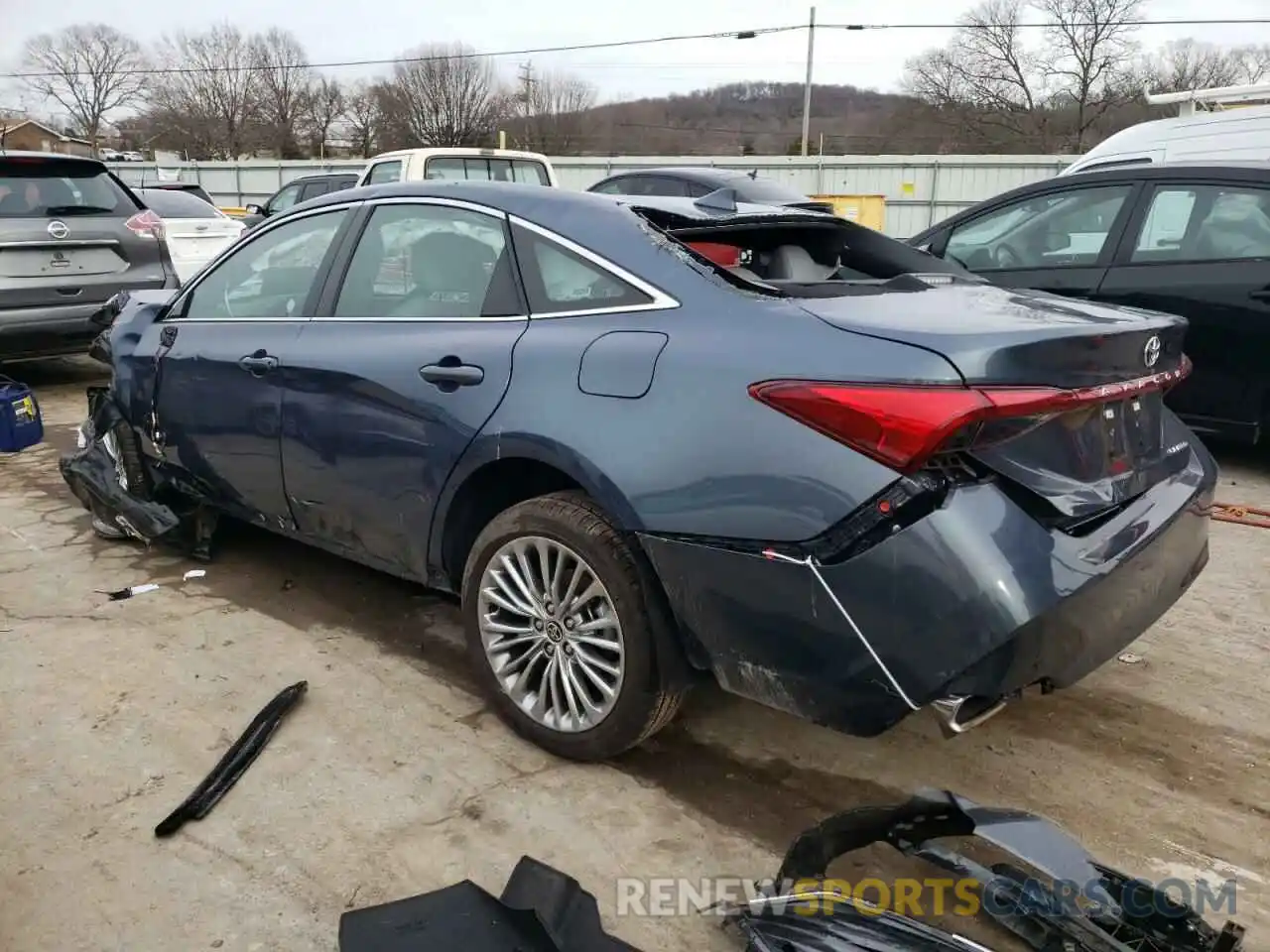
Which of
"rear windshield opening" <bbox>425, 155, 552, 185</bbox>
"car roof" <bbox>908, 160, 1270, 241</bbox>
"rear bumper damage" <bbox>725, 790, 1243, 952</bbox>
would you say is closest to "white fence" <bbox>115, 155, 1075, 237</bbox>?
"rear windshield opening" <bbox>425, 155, 552, 185</bbox>

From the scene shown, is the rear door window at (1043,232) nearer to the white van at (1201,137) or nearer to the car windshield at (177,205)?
the white van at (1201,137)

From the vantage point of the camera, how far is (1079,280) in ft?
18.1

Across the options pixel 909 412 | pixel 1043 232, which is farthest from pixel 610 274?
pixel 1043 232

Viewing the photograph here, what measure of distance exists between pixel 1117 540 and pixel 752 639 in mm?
899

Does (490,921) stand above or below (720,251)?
below

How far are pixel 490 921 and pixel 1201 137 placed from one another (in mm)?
8165

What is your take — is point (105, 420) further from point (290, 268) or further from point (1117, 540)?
point (1117, 540)

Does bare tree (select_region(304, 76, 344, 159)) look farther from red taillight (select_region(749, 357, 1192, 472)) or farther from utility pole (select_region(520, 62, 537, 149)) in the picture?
red taillight (select_region(749, 357, 1192, 472))

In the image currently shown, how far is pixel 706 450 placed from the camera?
2256 millimetres

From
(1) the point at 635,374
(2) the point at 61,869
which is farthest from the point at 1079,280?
(2) the point at 61,869

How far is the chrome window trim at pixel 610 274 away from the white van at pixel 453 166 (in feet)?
25.2

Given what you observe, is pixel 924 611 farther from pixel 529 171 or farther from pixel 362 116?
pixel 362 116

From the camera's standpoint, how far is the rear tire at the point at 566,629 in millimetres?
2510

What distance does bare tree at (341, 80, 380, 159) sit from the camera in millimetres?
54875
